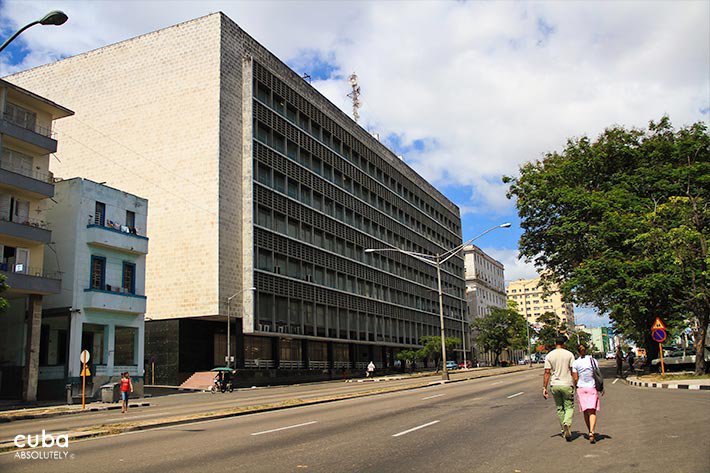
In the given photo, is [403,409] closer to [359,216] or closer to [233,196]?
[233,196]

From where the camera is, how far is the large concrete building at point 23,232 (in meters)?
32.8

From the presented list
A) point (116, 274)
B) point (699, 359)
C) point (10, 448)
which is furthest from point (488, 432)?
point (116, 274)

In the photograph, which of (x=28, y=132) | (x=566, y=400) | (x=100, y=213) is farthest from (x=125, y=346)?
(x=566, y=400)

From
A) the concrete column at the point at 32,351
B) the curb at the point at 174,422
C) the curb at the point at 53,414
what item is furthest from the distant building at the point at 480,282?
the curb at the point at 174,422

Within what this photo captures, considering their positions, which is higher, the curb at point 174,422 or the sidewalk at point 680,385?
the curb at point 174,422

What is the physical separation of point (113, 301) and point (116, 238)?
13.0 ft

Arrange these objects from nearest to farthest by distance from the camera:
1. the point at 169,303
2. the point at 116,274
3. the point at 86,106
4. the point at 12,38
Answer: the point at 12,38
the point at 116,274
the point at 169,303
the point at 86,106

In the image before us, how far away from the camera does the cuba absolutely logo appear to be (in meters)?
10.2

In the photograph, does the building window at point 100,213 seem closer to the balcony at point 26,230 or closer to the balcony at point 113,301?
the balcony at point 26,230

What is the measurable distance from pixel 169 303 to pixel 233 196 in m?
10.6

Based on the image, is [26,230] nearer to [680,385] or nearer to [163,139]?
[163,139]

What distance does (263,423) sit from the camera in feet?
49.9

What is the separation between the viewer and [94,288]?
120 ft

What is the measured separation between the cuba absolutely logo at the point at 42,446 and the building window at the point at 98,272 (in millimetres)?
24293
